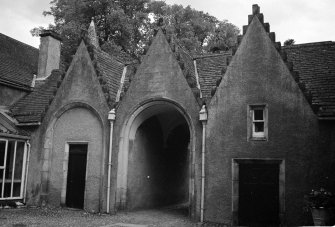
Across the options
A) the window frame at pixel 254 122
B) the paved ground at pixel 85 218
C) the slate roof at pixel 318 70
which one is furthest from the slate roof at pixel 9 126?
the slate roof at pixel 318 70

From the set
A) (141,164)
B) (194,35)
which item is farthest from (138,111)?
(194,35)

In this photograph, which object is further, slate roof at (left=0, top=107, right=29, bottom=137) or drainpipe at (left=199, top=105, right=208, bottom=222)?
slate roof at (left=0, top=107, right=29, bottom=137)

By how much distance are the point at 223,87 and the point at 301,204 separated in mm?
5882

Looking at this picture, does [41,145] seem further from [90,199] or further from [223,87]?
[223,87]

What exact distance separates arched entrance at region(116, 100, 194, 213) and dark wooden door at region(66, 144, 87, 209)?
2.29 metres

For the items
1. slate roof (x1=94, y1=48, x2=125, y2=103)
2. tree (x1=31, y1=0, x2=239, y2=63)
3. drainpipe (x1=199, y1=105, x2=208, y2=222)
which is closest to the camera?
drainpipe (x1=199, y1=105, x2=208, y2=222)

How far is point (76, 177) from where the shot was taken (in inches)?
764

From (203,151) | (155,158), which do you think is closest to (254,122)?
(203,151)

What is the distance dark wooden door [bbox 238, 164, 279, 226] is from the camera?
1530 centimetres

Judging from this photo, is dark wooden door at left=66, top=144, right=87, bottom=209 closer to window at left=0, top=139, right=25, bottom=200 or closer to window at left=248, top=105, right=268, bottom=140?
window at left=0, top=139, right=25, bottom=200

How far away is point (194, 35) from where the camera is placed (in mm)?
40156

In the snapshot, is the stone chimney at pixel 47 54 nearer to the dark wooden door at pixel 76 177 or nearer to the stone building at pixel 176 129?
the stone building at pixel 176 129

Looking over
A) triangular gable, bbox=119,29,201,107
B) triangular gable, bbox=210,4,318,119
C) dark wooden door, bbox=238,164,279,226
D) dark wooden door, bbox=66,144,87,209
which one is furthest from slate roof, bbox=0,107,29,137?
dark wooden door, bbox=238,164,279,226

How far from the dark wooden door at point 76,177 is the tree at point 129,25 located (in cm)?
1362
